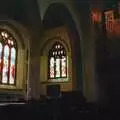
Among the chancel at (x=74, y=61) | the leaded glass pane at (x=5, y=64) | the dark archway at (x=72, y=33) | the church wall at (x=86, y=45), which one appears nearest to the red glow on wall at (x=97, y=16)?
the chancel at (x=74, y=61)

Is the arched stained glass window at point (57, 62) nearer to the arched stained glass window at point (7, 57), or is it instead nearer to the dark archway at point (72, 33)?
the dark archway at point (72, 33)

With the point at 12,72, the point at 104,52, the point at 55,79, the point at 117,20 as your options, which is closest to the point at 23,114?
the point at 104,52

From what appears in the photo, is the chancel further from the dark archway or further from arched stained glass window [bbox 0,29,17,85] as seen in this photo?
arched stained glass window [bbox 0,29,17,85]

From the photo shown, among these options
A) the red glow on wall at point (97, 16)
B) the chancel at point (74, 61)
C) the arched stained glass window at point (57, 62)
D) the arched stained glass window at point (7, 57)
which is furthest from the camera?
the arched stained glass window at point (7, 57)

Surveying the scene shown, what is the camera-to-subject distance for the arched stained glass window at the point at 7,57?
9477mm

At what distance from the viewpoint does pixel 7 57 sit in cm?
970

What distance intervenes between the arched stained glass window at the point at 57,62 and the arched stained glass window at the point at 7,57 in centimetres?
217

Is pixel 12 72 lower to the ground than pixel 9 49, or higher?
lower

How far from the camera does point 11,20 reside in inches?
336

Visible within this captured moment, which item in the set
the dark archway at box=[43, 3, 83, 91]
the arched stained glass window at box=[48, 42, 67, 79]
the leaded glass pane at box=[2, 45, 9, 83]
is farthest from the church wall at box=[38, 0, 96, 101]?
the leaded glass pane at box=[2, 45, 9, 83]

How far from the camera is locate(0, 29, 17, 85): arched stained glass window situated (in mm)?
9477

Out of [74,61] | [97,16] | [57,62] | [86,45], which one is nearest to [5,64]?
[57,62]

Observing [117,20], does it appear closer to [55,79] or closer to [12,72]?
[55,79]

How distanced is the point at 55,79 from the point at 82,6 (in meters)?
4.46
